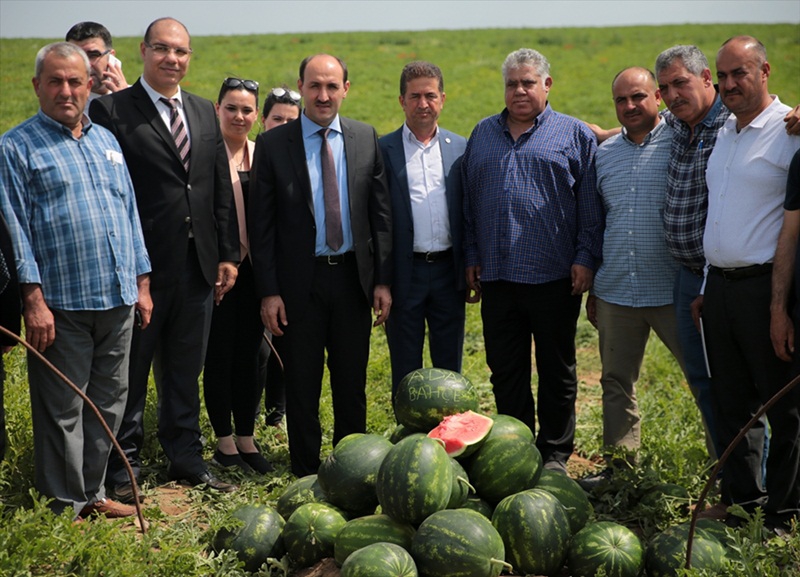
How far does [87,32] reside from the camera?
21.6ft

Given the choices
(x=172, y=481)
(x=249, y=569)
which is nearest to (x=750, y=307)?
(x=249, y=569)

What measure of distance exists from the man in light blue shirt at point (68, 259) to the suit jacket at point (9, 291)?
0.17ft

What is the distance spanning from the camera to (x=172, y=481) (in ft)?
18.8

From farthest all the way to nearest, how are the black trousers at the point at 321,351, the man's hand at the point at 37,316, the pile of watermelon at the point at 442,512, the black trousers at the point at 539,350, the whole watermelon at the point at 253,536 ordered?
the black trousers at the point at 539,350 < the black trousers at the point at 321,351 < the man's hand at the point at 37,316 < the whole watermelon at the point at 253,536 < the pile of watermelon at the point at 442,512

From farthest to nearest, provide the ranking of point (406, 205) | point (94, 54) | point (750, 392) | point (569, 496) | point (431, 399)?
point (94, 54), point (406, 205), point (750, 392), point (431, 399), point (569, 496)

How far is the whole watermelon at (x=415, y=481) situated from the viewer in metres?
4.03

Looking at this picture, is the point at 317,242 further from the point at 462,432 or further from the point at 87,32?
the point at 87,32

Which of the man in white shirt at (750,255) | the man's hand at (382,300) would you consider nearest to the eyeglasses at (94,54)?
the man's hand at (382,300)

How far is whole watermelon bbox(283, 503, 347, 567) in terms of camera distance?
14.0ft

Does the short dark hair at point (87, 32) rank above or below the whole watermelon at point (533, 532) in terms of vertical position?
above

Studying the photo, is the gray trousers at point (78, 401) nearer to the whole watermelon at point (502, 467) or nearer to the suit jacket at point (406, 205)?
the suit jacket at point (406, 205)

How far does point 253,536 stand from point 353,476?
0.60 m

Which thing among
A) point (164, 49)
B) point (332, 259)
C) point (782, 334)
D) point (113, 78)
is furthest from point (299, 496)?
point (113, 78)

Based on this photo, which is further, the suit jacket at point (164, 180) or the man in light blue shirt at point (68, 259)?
the suit jacket at point (164, 180)
